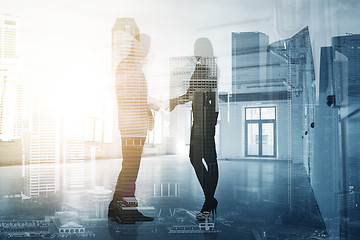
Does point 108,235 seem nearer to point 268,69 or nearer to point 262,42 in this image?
point 262,42

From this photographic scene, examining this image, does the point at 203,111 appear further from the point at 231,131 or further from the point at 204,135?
the point at 231,131

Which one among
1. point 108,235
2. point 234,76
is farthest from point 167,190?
point 234,76

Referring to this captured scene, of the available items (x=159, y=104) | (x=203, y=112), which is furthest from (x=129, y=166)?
(x=203, y=112)

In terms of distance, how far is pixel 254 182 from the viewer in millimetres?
4145

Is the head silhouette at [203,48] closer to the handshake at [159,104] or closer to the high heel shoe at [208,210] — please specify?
the handshake at [159,104]

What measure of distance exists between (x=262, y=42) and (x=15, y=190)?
8.10 feet

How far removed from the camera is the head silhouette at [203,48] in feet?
9.43

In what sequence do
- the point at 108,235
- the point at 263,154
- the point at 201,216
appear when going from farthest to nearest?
the point at 263,154
the point at 201,216
the point at 108,235

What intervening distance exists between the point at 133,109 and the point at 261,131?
175cm

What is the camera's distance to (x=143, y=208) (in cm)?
287

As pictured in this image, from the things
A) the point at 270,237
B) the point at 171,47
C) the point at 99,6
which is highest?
the point at 99,6

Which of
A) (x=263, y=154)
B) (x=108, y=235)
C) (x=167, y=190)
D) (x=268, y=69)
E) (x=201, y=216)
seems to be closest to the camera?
(x=108, y=235)

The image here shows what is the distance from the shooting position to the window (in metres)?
3.78

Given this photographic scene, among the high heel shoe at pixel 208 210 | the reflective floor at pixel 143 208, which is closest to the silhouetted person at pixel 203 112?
the high heel shoe at pixel 208 210
